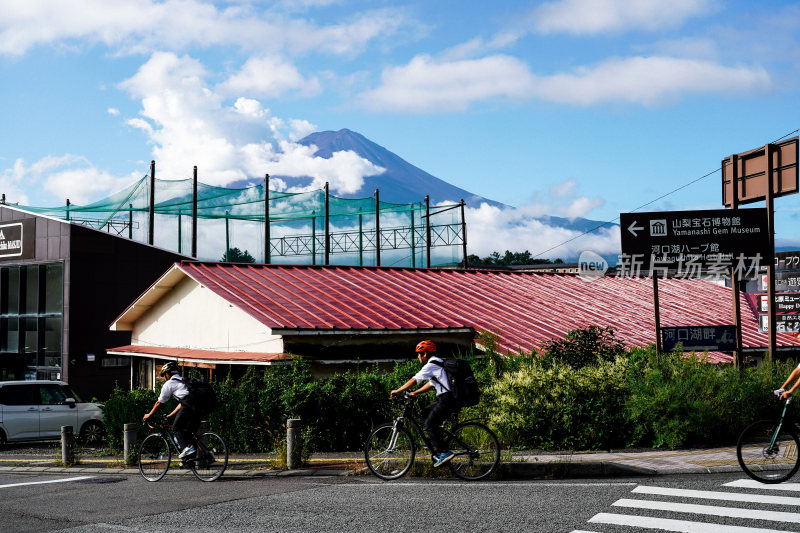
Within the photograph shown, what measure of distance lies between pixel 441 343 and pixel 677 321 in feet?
28.7

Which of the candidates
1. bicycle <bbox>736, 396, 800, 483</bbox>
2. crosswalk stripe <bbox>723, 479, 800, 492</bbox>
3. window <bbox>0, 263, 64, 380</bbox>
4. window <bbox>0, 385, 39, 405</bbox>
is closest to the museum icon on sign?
bicycle <bbox>736, 396, 800, 483</bbox>

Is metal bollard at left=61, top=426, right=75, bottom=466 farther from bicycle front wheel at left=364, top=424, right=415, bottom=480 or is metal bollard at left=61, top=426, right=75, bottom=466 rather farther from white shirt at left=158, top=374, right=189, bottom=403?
bicycle front wheel at left=364, top=424, right=415, bottom=480

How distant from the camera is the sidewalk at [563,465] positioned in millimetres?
10555

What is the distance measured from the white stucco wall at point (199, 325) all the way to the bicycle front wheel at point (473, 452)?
25.9 ft

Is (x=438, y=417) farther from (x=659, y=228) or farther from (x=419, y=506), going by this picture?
(x=659, y=228)

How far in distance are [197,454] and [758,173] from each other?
12.2 m

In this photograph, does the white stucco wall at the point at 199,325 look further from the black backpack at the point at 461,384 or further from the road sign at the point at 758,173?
the road sign at the point at 758,173


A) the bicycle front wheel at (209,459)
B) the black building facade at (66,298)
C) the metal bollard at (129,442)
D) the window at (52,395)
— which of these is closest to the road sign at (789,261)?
the bicycle front wheel at (209,459)

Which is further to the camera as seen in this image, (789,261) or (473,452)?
(789,261)

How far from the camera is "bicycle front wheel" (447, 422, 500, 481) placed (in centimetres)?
1030

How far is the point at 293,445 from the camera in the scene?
12180 mm

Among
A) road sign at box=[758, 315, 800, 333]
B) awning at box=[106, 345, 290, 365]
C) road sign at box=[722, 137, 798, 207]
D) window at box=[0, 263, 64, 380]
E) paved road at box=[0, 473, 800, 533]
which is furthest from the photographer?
window at box=[0, 263, 64, 380]

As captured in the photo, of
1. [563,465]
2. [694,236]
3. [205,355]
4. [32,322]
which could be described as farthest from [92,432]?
[694,236]

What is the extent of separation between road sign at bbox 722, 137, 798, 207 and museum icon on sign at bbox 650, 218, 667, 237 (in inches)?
72.6
